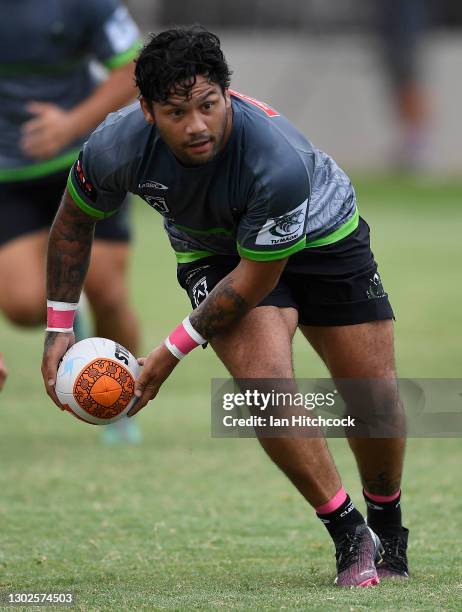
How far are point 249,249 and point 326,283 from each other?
0.51 metres

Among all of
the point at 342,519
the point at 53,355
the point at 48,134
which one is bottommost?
the point at 342,519

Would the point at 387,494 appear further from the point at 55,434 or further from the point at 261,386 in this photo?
the point at 55,434

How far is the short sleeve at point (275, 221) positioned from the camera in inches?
185

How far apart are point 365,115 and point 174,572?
842 inches

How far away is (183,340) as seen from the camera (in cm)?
492

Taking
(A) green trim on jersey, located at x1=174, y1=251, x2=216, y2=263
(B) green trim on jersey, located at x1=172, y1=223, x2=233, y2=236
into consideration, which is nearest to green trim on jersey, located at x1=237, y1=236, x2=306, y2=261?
(B) green trim on jersey, located at x1=172, y1=223, x2=233, y2=236

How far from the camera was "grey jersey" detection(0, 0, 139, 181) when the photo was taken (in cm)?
783

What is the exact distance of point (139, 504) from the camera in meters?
6.62

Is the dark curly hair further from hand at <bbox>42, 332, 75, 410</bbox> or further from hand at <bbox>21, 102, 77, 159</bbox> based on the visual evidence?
hand at <bbox>21, 102, 77, 159</bbox>

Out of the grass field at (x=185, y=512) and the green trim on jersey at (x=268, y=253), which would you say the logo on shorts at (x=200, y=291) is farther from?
the grass field at (x=185, y=512)

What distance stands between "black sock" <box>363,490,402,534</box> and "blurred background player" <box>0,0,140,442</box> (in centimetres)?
284

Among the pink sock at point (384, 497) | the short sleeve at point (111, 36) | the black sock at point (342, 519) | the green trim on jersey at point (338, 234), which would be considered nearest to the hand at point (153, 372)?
the green trim on jersey at point (338, 234)

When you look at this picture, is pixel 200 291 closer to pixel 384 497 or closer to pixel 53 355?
pixel 53 355

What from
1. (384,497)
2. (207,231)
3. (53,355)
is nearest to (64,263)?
(53,355)
